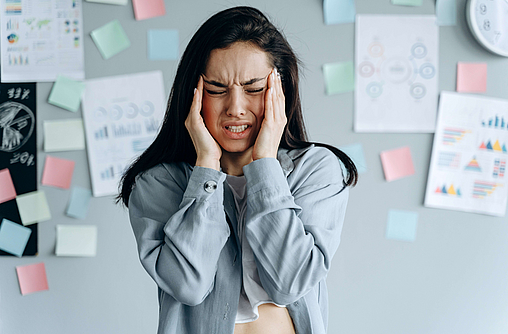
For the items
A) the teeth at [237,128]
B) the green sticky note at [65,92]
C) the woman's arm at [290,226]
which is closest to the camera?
the woman's arm at [290,226]

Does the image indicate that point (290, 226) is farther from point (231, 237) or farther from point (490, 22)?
point (490, 22)

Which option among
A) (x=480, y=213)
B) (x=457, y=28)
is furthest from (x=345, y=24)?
(x=480, y=213)

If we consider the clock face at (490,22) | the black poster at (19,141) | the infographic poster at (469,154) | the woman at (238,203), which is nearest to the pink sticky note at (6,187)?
the black poster at (19,141)

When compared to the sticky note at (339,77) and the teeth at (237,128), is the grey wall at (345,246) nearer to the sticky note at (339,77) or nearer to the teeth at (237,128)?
the sticky note at (339,77)

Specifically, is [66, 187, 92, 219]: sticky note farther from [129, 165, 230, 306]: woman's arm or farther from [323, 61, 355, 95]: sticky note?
[323, 61, 355, 95]: sticky note

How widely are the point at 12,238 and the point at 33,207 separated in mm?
145

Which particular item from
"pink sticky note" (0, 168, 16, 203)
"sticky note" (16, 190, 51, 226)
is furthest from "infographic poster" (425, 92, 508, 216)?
"pink sticky note" (0, 168, 16, 203)

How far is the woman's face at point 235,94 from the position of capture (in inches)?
33.1

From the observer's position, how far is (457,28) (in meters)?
1.79

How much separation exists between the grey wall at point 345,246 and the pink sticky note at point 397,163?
0.03m

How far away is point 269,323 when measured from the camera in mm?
833

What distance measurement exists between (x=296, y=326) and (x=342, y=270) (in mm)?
1012

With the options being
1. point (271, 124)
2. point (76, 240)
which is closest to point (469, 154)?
point (271, 124)

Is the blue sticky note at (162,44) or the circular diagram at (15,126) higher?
the blue sticky note at (162,44)
